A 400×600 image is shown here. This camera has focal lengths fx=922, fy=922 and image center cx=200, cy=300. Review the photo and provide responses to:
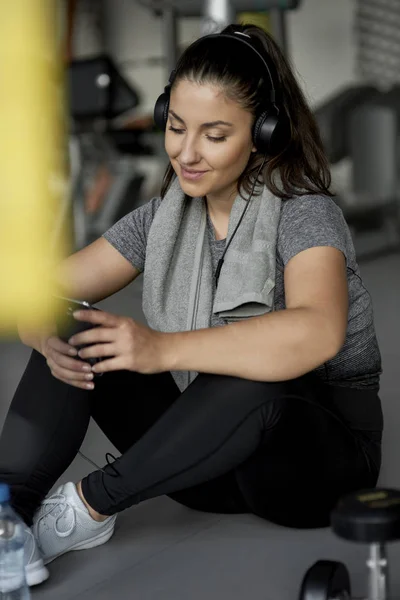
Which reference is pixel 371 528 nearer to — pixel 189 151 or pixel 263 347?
pixel 263 347

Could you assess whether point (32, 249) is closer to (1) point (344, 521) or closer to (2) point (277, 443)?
(2) point (277, 443)

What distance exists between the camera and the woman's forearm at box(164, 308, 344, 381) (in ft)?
4.05

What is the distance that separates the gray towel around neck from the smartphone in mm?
200

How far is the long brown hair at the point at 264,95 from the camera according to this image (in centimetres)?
137

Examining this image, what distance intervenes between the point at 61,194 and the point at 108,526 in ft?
11.3

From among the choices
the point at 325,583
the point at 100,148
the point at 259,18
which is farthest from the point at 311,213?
the point at 100,148

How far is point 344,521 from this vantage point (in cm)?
91

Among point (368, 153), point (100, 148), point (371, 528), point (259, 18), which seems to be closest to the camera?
point (371, 528)

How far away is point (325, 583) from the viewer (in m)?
1.05

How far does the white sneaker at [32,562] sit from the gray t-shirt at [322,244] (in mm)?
431

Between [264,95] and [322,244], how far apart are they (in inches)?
10.3

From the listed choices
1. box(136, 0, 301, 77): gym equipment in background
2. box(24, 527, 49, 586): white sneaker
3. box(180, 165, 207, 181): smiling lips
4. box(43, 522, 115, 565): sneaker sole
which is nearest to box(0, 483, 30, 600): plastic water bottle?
box(24, 527, 49, 586): white sneaker

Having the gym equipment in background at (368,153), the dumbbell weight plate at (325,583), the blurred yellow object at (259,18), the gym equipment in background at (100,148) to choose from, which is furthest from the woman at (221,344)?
the gym equipment in background at (368,153)

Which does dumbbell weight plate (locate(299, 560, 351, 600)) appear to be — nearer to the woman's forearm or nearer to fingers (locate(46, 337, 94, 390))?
the woman's forearm
